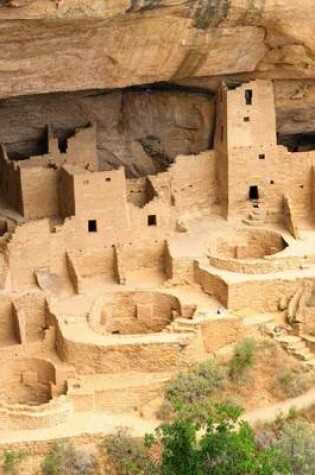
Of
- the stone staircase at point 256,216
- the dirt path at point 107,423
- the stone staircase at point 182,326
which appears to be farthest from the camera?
the stone staircase at point 256,216

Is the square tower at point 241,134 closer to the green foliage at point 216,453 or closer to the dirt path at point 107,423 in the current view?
the dirt path at point 107,423

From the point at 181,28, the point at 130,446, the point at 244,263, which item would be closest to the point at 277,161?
the point at 244,263

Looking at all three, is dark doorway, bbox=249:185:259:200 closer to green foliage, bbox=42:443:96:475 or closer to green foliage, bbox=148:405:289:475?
green foliage, bbox=148:405:289:475

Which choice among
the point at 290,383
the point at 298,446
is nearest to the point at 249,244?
the point at 290,383

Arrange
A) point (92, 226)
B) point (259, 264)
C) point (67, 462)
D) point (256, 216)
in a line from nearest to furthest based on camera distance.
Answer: point (67, 462) → point (259, 264) → point (92, 226) → point (256, 216)

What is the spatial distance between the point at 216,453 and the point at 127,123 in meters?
7.79

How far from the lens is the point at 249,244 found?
18.7 meters

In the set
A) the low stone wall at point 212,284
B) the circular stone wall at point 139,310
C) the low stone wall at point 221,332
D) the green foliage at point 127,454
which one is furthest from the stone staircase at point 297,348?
the green foliage at point 127,454

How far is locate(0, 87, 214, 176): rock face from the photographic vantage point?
1930 centimetres

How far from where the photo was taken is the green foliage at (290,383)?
1598 cm

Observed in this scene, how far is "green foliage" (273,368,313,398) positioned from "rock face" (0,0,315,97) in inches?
191

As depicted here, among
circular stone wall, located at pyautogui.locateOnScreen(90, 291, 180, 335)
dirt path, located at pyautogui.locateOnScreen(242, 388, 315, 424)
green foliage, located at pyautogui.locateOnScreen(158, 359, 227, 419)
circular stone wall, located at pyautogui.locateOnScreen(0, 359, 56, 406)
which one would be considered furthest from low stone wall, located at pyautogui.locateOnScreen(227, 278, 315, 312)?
circular stone wall, located at pyautogui.locateOnScreen(0, 359, 56, 406)

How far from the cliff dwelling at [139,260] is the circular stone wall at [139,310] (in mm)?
15

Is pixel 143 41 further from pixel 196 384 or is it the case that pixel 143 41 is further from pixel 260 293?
pixel 196 384
